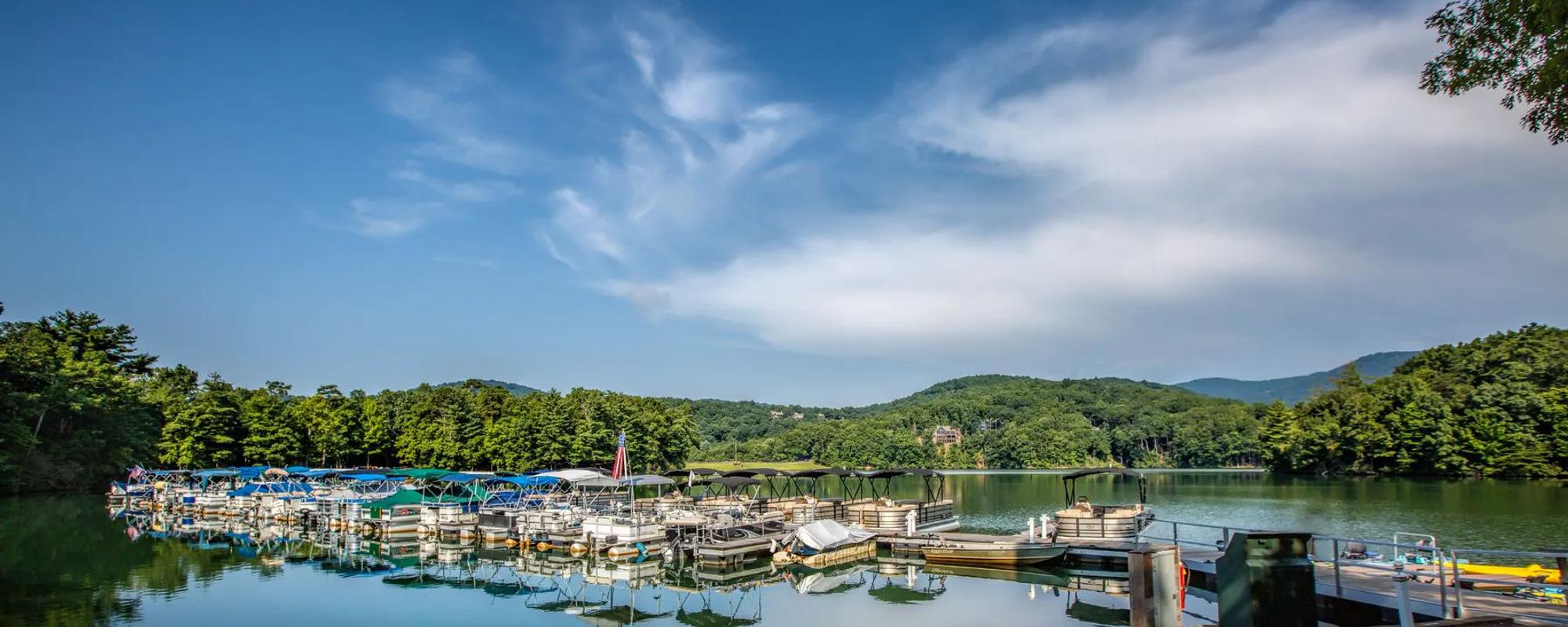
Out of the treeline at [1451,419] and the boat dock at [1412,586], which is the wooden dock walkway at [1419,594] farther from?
the treeline at [1451,419]

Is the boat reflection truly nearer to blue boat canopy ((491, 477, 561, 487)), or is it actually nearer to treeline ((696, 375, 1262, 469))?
blue boat canopy ((491, 477, 561, 487))

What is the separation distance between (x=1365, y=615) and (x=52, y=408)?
86.6 meters

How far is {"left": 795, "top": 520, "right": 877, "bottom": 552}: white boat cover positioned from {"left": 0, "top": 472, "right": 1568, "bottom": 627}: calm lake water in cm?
142

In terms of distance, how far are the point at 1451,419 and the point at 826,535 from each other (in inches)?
3065

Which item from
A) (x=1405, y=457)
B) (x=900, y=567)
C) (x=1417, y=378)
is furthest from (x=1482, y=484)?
(x=900, y=567)

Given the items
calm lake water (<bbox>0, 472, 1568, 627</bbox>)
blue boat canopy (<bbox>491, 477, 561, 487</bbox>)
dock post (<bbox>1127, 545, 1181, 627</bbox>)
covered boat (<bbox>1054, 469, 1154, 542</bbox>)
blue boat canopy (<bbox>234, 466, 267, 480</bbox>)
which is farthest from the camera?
blue boat canopy (<bbox>234, 466, 267, 480</bbox>)

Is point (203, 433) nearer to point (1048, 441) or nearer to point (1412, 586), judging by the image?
point (1412, 586)

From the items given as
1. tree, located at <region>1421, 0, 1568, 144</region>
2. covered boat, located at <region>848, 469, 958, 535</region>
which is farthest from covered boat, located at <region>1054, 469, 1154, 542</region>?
tree, located at <region>1421, 0, 1568, 144</region>

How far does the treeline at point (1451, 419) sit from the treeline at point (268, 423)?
70103 millimetres

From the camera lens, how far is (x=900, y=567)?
108ft

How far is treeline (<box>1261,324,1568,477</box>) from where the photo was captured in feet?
252

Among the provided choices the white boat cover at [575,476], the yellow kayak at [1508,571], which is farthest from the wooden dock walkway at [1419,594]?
the white boat cover at [575,476]

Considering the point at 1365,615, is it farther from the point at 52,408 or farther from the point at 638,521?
the point at 52,408

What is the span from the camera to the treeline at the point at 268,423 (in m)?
70.8
